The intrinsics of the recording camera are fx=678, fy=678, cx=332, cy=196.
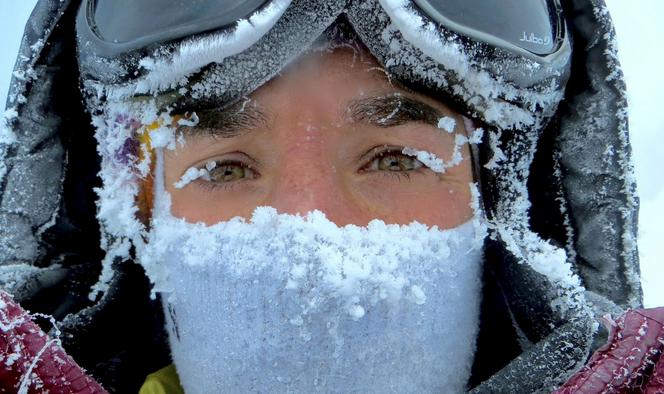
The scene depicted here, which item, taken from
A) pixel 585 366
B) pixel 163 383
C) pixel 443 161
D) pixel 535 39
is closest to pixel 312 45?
pixel 443 161

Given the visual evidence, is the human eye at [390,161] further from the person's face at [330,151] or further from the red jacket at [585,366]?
the red jacket at [585,366]

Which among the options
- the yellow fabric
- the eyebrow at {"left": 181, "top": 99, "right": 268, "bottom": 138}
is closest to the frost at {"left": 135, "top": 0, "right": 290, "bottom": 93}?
the eyebrow at {"left": 181, "top": 99, "right": 268, "bottom": 138}

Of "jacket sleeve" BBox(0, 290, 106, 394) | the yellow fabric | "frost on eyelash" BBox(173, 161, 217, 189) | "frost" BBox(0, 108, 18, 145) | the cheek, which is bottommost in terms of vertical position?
the yellow fabric

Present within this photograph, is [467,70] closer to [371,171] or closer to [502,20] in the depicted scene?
[502,20]

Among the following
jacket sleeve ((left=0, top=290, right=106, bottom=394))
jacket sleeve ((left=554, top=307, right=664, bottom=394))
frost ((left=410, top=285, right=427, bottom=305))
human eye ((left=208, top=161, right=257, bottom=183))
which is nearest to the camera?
jacket sleeve ((left=554, top=307, right=664, bottom=394))

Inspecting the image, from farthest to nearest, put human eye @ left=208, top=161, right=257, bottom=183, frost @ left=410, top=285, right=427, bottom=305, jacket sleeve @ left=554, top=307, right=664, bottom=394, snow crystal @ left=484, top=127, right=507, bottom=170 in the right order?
snow crystal @ left=484, top=127, right=507, bottom=170 → human eye @ left=208, top=161, right=257, bottom=183 → frost @ left=410, top=285, right=427, bottom=305 → jacket sleeve @ left=554, top=307, right=664, bottom=394

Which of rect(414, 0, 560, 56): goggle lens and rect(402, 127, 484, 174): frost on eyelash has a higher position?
rect(414, 0, 560, 56): goggle lens

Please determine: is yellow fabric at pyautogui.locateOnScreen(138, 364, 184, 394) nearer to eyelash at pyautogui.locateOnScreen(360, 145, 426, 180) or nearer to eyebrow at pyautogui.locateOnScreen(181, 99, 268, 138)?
eyebrow at pyautogui.locateOnScreen(181, 99, 268, 138)
